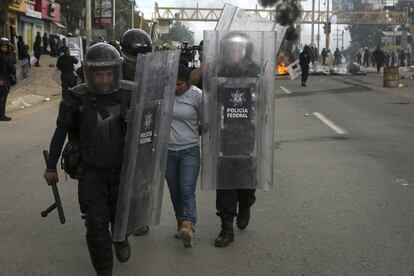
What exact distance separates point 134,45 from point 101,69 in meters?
1.00

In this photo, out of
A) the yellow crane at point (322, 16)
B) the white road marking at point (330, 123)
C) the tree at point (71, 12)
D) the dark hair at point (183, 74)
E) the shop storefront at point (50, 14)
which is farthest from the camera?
the yellow crane at point (322, 16)

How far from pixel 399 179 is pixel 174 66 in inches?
168

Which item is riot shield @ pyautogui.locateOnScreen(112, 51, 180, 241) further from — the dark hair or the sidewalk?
the sidewalk

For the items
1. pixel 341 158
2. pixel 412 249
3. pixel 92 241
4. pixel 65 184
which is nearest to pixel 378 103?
pixel 341 158

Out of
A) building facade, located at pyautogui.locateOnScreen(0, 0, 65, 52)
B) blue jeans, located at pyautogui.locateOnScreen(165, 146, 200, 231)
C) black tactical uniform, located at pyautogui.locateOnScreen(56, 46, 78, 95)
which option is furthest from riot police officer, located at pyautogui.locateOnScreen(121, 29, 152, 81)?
building facade, located at pyautogui.locateOnScreen(0, 0, 65, 52)

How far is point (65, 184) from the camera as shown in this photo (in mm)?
7688

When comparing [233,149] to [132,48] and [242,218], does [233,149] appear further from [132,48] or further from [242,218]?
[132,48]

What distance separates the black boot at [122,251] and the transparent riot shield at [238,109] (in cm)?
95

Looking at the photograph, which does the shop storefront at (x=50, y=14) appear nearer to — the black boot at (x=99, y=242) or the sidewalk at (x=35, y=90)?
the sidewalk at (x=35, y=90)

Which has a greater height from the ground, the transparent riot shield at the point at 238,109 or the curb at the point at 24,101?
the transparent riot shield at the point at 238,109

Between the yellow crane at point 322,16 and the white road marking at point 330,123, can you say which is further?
the yellow crane at point 322,16

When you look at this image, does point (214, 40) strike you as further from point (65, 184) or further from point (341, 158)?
point (341, 158)

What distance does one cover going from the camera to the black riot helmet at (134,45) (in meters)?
5.03

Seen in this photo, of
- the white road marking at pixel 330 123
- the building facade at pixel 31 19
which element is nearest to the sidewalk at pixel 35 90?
the building facade at pixel 31 19
